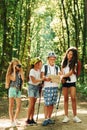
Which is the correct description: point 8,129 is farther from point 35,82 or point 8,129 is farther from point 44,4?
point 44,4

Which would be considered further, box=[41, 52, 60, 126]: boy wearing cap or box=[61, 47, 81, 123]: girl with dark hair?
box=[61, 47, 81, 123]: girl with dark hair

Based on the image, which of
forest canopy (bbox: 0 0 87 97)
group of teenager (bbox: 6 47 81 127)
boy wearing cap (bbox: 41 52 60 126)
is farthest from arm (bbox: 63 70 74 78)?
forest canopy (bbox: 0 0 87 97)

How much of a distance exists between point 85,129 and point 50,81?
5.59 ft

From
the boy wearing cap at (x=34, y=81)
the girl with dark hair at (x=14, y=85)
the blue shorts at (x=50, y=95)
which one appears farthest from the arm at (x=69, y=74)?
the girl with dark hair at (x=14, y=85)

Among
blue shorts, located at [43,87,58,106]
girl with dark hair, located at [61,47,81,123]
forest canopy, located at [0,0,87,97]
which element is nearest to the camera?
blue shorts, located at [43,87,58,106]

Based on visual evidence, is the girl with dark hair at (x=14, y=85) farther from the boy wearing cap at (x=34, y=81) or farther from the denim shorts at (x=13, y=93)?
the boy wearing cap at (x=34, y=81)

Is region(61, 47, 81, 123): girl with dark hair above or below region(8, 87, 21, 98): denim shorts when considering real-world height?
above

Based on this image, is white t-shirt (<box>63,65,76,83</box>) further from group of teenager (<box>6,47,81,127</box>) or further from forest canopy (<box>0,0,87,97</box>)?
forest canopy (<box>0,0,87,97</box>)

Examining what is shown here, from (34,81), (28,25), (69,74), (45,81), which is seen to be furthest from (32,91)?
(28,25)

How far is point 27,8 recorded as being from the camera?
38.0 meters

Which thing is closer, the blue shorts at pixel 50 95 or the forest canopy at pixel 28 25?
the blue shorts at pixel 50 95

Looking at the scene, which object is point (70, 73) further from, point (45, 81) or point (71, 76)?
point (45, 81)

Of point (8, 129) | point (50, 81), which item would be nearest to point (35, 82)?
point (50, 81)

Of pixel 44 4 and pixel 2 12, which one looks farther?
pixel 44 4
